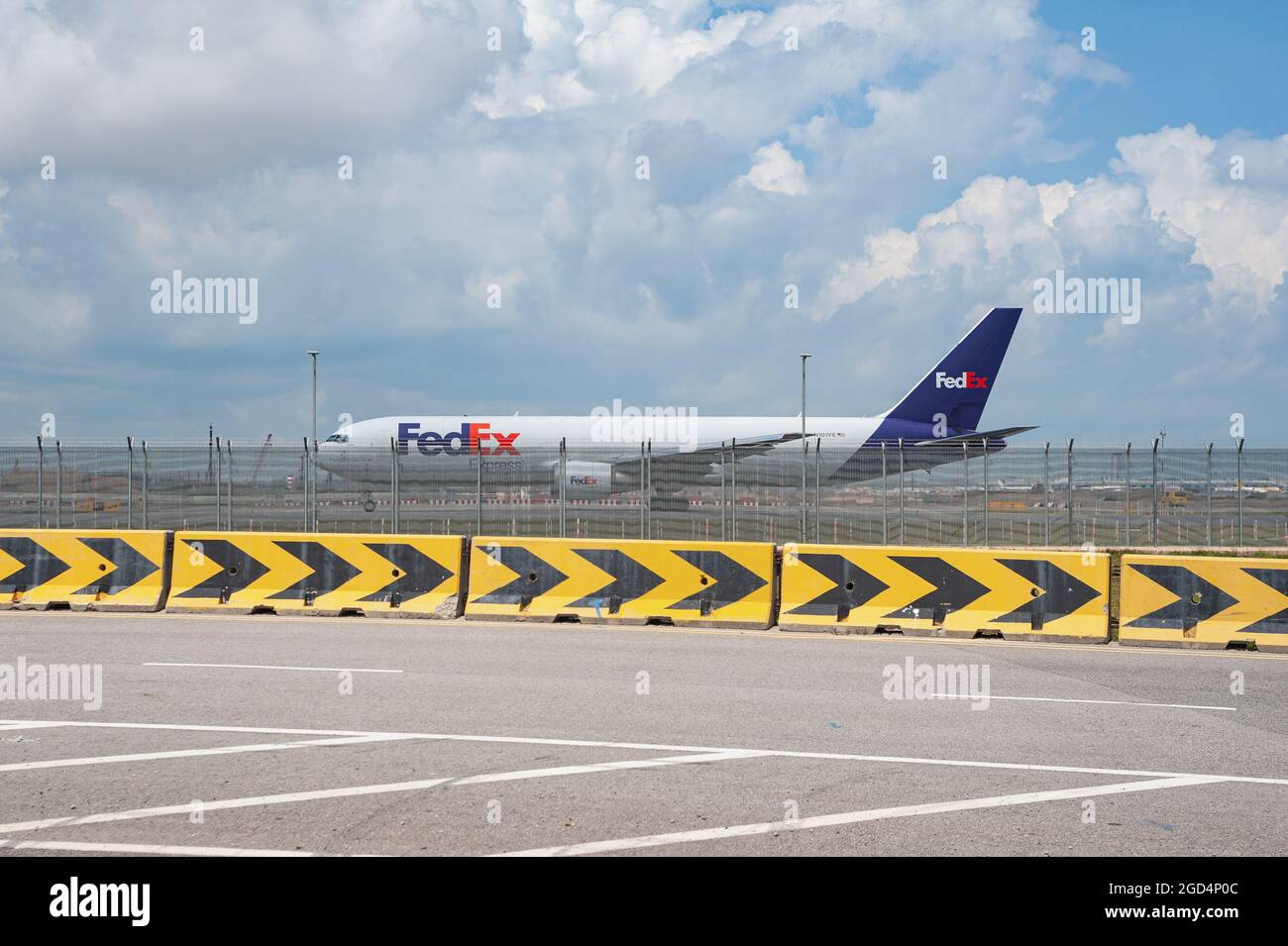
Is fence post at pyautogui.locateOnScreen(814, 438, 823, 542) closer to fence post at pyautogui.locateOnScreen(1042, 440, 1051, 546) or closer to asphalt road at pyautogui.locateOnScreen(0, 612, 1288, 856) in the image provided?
fence post at pyautogui.locateOnScreen(1042, 440, 1051, 546)

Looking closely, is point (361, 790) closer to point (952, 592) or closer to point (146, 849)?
point (146, 849)

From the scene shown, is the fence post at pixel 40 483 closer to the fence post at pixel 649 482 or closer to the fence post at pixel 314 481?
the fence post at pixel 314 481

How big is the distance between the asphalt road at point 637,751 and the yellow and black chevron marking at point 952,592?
80 centimetres

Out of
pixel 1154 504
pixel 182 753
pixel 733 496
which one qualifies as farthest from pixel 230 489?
pixel 1154 504

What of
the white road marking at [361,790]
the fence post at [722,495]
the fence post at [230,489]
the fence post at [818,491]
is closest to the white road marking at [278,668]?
the white road marking at [361,790]

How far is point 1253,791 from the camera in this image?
6277 mm

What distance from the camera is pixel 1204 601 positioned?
1223 centimetres

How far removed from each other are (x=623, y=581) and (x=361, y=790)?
7.51 meters

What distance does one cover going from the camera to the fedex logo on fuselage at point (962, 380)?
41219 mm

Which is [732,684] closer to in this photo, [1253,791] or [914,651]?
[914,651]

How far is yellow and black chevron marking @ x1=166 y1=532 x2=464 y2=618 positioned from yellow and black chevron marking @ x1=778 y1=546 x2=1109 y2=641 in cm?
448

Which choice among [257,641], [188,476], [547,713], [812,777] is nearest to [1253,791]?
[812,777]

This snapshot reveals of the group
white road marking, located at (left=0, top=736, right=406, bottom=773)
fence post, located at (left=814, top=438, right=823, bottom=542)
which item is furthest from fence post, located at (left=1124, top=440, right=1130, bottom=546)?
white road marking, located at (left=0, top=736, right=406, bottom=773)
